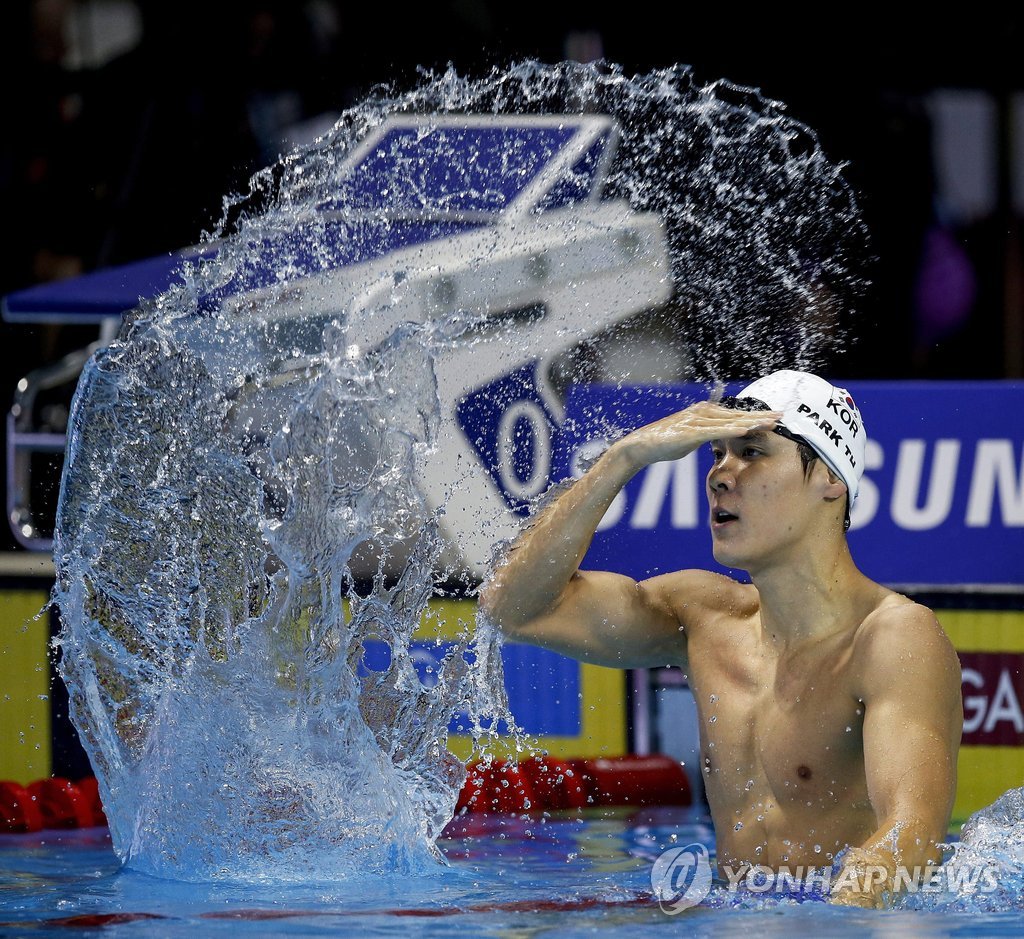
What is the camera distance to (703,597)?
11.0ft

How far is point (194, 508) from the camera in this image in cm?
399

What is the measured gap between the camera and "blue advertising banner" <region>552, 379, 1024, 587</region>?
4.83m

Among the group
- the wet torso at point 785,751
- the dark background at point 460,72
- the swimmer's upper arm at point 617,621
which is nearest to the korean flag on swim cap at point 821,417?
the wet torso at point 785,751

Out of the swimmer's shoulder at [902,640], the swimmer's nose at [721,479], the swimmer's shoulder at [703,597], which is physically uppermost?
the swimmer's nose at [721,479]

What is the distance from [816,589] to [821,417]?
308 mm

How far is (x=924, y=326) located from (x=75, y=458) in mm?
4066

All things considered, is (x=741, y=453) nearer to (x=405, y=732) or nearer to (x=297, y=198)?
(x=405, y=732)

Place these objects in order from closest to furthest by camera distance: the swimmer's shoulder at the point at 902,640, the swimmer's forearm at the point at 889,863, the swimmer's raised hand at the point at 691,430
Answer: the swimmer's forearm at the point at 889,863
the swimmer's shoulder at the point at 902,640
the swimmer's raised hand at the point at 691,430

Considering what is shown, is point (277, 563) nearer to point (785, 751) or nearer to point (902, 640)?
point (785, 751)

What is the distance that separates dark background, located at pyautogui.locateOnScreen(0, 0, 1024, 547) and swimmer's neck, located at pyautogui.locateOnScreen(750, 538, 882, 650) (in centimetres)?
382

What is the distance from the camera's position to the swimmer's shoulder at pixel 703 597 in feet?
10.9

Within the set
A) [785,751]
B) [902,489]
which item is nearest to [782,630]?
[785,751]

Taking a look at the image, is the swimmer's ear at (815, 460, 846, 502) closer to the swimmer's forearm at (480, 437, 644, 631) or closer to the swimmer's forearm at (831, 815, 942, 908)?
the swimmer's forearm at (480, 437, 644, 631)

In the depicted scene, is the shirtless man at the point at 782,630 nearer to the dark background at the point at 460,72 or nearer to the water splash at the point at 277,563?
the water splash at the point at 277,563
